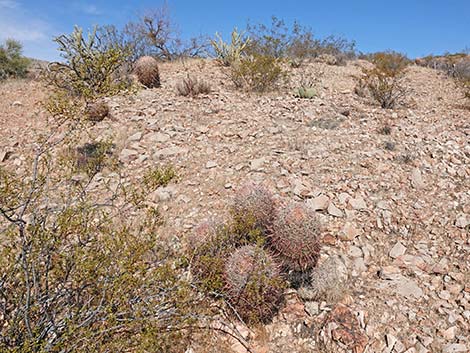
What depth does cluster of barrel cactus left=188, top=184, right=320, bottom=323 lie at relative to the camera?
10.3ft

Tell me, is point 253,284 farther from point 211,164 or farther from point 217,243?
point 211,164

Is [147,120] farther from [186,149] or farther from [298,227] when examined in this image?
[298,227]

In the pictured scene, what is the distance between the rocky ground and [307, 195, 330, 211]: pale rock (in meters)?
0.02

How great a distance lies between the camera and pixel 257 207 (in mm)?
3705

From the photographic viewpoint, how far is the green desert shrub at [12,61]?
45.9 feet

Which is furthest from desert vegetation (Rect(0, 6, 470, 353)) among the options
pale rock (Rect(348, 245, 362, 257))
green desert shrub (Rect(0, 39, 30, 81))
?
green desert shrub (Rect(0, 39, 30, 81))

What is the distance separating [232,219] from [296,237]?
0.91m

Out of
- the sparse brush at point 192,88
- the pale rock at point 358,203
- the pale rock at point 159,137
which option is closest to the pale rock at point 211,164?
the pale rock at point 159,137

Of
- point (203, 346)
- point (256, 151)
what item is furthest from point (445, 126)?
point (203, 346)

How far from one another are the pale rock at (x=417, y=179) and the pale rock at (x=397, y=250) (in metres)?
1.26

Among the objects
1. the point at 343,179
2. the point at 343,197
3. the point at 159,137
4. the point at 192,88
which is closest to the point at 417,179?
the point at 343,179

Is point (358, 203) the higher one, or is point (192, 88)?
point (192, 88)

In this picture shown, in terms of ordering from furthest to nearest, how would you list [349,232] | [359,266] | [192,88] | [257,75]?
1. [257,75]
2. [192,88]
3. [349,232]
4. [359,266]

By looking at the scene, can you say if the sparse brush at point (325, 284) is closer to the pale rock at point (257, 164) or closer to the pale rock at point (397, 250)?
the pale rock at point (397, 250)
